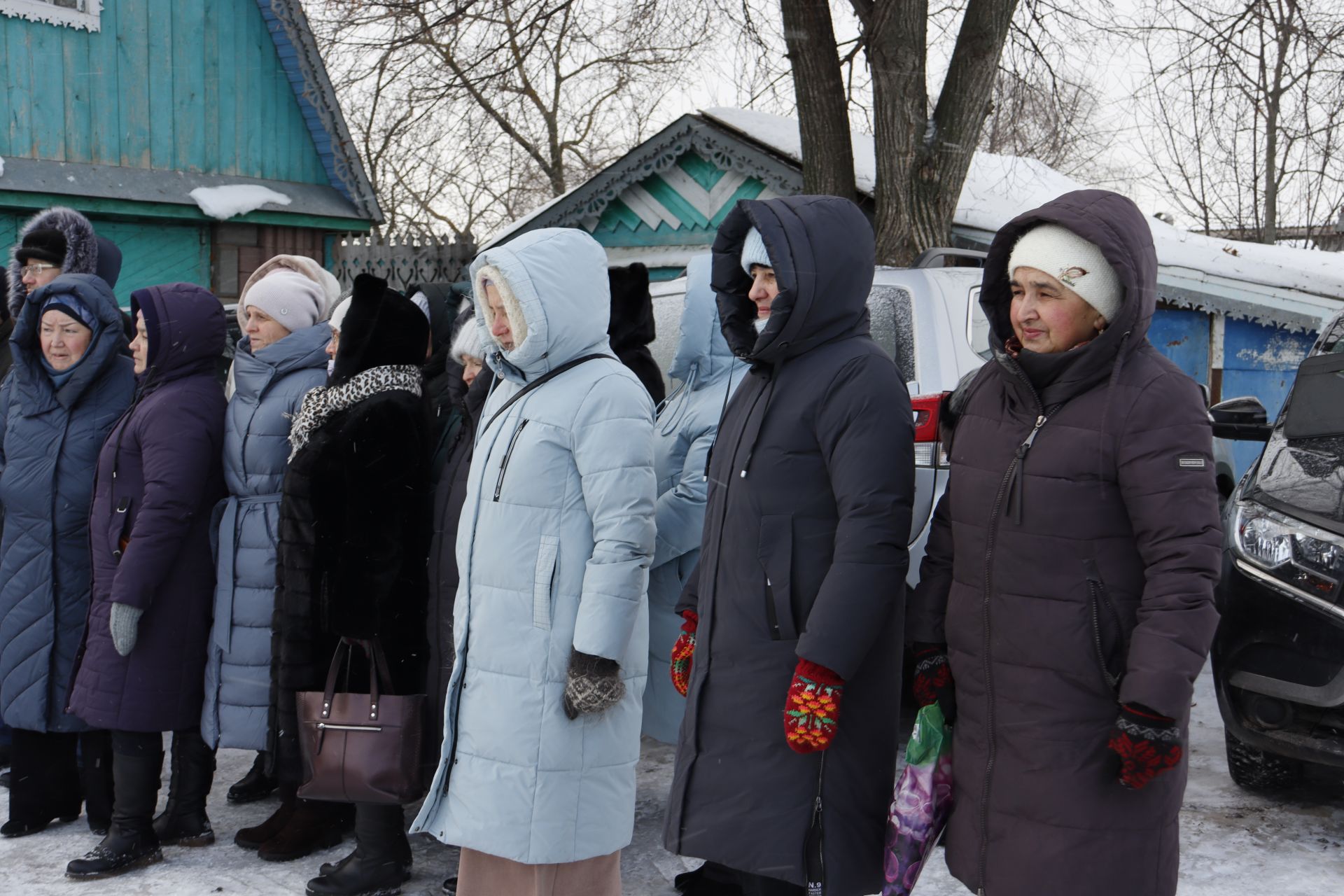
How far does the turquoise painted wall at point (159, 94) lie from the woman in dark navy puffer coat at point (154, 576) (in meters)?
7.59

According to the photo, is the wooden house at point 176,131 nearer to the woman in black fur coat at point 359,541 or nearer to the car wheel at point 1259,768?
the woman in black fur coat at point 359,541

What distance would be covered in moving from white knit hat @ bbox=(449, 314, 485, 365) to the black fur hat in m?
0.14

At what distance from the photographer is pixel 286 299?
14.9 ft

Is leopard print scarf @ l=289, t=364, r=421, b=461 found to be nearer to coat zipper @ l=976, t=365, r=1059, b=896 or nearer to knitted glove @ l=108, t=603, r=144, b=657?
knitted glove @ l=108, t=603, r=144, b=657

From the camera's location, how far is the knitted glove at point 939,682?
2.78 metres

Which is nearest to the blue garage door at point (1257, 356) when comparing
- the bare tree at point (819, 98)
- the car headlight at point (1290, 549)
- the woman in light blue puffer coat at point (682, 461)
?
the bare tree at point (819, 98)

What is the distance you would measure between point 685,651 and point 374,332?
1.58 m

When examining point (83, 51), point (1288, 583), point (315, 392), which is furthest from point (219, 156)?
point (1288, 583)

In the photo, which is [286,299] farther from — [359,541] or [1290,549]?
[1290,549]

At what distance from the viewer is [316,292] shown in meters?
4.72

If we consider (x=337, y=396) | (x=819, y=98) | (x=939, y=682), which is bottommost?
(x=939, y=682)

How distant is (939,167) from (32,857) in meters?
6.38

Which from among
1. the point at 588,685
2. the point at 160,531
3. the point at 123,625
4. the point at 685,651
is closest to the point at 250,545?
the point at 160,531

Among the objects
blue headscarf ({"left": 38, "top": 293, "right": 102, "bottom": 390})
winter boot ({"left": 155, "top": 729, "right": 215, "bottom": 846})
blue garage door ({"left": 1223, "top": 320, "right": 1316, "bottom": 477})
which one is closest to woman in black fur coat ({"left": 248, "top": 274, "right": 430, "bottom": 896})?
winter boot ({"left": 155, "top": 729, "right": 215, "bottom": 846})
